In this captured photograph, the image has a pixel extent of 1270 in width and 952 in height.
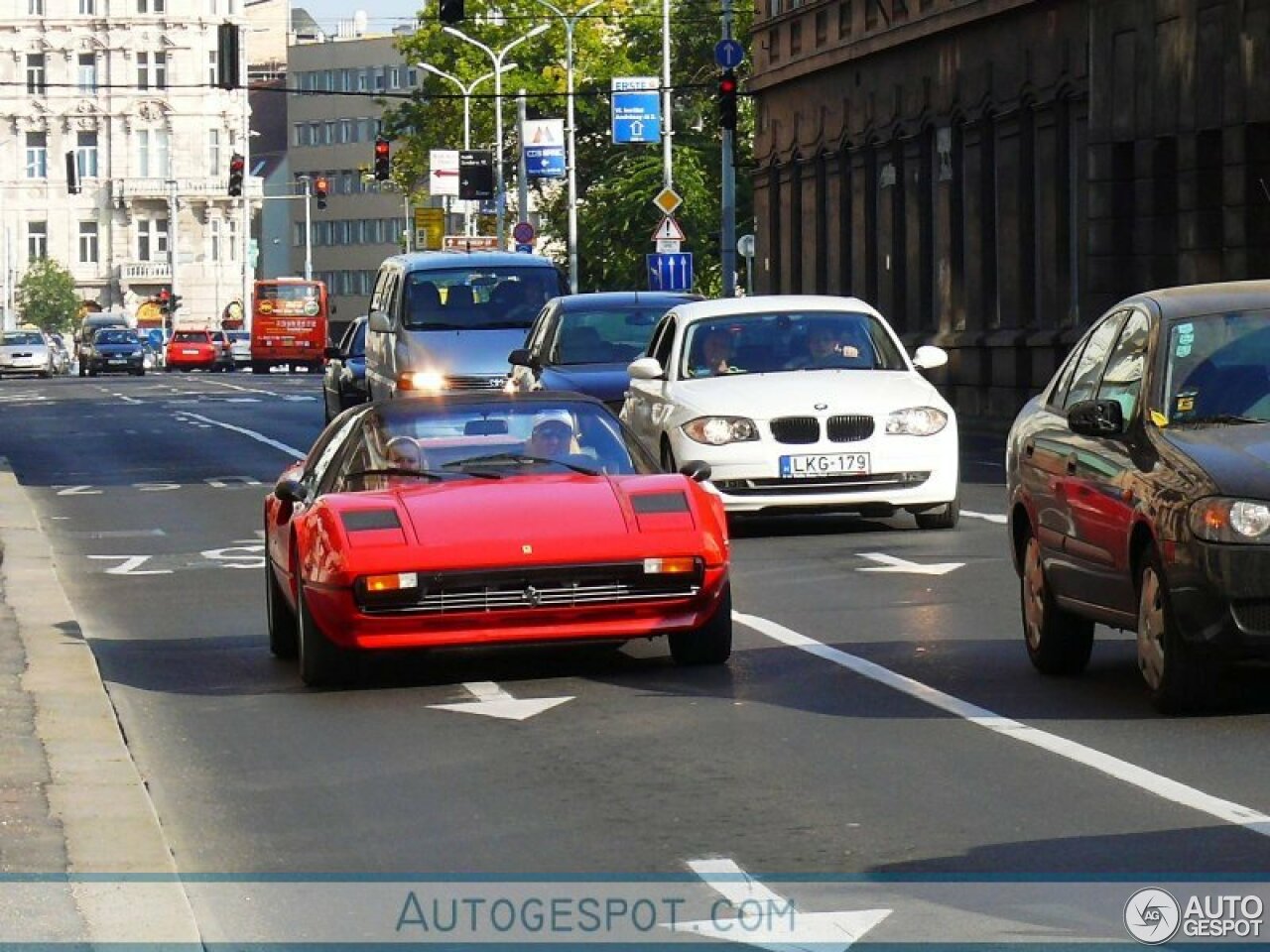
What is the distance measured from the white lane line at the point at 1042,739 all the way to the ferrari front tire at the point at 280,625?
6.65 feet

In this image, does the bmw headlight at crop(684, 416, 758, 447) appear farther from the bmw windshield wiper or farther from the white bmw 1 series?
the bmw windshield wiper

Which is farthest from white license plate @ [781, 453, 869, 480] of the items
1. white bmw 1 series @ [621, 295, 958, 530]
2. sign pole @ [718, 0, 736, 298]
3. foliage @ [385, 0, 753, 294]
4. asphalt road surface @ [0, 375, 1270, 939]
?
foliage @ [385, 0, 753, 294]

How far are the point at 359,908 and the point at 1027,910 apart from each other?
61.9 inches

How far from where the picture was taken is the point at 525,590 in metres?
13.1

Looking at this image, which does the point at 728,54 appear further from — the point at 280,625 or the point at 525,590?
the point at 525,590

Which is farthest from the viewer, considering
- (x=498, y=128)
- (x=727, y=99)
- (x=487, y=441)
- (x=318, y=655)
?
(x=498, y=128)

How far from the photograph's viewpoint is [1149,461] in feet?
38.2

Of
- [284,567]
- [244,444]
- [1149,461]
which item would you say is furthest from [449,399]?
[244,444]

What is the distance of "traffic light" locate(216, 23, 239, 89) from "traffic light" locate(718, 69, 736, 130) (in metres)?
13.2

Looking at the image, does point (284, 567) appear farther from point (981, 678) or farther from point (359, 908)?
point (359, 908)

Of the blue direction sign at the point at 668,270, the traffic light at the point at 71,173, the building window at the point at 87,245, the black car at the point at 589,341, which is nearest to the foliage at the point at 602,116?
the traffic light at the point at 71,173

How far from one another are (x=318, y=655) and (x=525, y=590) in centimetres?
87

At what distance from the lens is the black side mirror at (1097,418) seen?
39.1 ft

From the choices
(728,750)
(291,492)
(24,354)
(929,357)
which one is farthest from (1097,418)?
(24,354)
